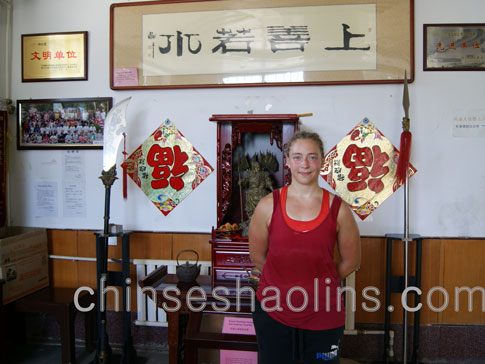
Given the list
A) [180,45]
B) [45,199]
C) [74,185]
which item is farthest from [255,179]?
[45,199]

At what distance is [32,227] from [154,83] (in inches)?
59.7

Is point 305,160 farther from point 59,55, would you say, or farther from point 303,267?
point 59,55

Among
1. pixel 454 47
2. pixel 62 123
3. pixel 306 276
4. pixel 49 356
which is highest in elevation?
pixel 454 47

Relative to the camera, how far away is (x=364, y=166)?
251 centimetres

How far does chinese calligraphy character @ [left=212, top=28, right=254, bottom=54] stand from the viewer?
2.55 m

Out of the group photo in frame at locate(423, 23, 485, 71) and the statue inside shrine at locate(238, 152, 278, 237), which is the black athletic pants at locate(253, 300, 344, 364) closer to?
the statue inside shrine at locate(238, 152, 278, 237)

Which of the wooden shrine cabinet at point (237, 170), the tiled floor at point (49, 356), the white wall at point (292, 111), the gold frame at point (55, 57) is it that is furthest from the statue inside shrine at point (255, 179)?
the gold frame at point (55, 57)

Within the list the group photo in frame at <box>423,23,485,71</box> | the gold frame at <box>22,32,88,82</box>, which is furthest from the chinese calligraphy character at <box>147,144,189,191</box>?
the group photo in frame at <box>423,23,485,71</box>

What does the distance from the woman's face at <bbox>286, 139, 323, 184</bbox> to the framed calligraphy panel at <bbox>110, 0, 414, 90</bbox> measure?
1.26 metres

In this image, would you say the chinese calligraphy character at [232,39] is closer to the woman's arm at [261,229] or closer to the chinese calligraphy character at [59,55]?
the chinese calligraphy character at [59,55]

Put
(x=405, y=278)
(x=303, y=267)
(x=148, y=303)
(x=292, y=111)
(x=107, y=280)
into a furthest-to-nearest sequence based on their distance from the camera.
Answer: (x=148, y=303)
(x=292, y=111)
(x=107, y=280)
(x=405, y=278)
(x=303, y=267)

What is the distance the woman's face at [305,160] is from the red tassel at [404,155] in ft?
3.85

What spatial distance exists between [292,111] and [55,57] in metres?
1.90

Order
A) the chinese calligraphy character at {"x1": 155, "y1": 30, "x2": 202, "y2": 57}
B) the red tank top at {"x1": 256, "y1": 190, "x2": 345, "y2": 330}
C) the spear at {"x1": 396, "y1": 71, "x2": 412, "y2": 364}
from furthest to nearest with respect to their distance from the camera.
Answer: the chinese calligraphy character at {"x1": 155, "y1": 30, "x2": 202, "y2": 57}, the spear at {"x1": 396, "y1": 71, "x2": 412, "y2": 364}, the red tank top at {"x1": 256, "y1": 190, "x2": 345, "y2": 330}
